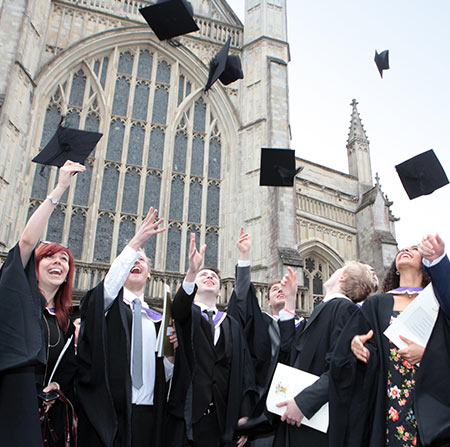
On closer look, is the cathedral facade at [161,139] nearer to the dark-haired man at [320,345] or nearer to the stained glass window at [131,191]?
the stained glass window at [131,191]

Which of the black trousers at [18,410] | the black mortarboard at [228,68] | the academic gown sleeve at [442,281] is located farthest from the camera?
the black mortarboard at [228,68]

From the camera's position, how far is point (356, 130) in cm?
1609

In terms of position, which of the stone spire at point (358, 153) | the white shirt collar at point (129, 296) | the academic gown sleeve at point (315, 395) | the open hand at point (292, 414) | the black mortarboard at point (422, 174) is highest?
the stone spire at point (358, 153)

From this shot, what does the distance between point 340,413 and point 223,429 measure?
31.8 inches

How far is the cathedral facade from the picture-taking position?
9938mm

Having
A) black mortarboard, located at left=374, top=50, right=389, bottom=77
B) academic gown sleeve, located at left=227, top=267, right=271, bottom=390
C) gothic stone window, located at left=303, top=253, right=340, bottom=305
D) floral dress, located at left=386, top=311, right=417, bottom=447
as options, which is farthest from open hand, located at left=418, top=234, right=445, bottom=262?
gothic stone window, located at left=303, top=253, right=340, bottom=305

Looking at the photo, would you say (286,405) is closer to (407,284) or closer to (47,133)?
(407,284)

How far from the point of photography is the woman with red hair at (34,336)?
73.7 inches

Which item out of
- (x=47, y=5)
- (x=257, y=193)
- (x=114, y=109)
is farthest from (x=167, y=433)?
(x=47, y=5)

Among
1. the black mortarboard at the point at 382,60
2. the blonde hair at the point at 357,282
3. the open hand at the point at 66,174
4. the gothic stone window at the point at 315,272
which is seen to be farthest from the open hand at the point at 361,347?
the gothic stone window at the point at 315,272

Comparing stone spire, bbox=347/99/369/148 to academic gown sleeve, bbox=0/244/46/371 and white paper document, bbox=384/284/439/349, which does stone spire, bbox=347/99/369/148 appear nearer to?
white paper document, bbox=384/284/439/349

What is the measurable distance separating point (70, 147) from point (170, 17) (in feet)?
12.4

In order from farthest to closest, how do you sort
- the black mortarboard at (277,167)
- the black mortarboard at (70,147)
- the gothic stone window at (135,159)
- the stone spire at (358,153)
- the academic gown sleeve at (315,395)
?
the stone spire at (358,153) < the gothic stone window at (135,159) < the black mortarboard at (277,167) < the black mortarboard at (70,147) < the academic gown sleeve at (315,395)

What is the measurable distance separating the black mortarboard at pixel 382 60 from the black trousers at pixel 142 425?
7.49 meters
